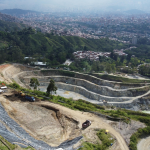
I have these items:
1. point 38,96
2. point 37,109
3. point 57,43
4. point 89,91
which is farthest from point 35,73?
point 57,43

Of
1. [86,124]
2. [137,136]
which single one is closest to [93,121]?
[86,124]

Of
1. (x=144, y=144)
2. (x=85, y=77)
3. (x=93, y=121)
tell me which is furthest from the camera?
(x=85, y=77)

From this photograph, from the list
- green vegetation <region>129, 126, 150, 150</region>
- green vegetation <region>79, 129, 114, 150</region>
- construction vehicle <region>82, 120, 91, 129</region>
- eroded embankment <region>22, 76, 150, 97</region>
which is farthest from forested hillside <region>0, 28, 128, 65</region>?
green vegetation <region>129, 126, 150, 150</region>

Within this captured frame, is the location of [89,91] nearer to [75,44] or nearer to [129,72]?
[129,72]

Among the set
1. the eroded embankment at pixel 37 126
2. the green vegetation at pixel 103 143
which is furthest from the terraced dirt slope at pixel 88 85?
the green vegetation at pixel 103 143

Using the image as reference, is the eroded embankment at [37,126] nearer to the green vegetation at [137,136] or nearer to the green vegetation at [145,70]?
the green vegetation at [137,136]

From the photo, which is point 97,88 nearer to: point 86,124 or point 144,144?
point 86,124
